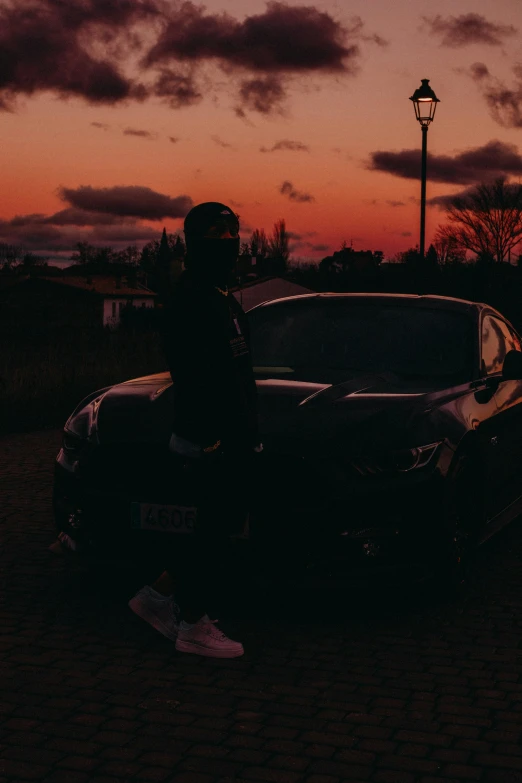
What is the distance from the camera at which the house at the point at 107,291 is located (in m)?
131

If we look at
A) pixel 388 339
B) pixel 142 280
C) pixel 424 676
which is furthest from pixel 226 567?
pixel 142 280

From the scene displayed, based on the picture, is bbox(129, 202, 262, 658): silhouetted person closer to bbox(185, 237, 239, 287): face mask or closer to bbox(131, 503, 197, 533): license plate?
bbox(185, 237, 239, 287): face mask

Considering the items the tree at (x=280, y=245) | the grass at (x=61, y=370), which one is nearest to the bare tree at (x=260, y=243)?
the tree at (x=280, y=245)

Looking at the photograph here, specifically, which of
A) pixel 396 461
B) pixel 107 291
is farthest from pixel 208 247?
pixel 107 291

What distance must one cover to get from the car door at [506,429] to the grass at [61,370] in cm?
874

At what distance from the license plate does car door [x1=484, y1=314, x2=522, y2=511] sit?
226cm

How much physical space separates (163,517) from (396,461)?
1.17 m

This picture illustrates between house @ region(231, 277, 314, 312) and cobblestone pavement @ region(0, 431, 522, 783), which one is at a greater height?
cobblestone pavement @ region(0, 431, 522, 783)

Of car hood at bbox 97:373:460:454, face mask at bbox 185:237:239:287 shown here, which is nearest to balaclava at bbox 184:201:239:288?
face mask at bbox 185:237:239:287

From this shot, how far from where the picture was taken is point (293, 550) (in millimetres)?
5387

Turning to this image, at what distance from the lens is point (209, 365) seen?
491cm

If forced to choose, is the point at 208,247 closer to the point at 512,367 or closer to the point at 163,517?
the point at 163,517

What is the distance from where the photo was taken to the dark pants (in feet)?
16.5

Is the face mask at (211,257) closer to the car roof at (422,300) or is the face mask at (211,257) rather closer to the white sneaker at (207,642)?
the white sneaker at (207,642)
